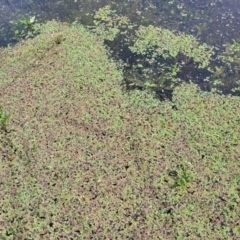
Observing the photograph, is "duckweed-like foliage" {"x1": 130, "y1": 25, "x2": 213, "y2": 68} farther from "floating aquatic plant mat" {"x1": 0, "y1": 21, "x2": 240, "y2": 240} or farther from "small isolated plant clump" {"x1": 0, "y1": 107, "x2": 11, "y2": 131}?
"small isolated plant clump" {"x1": 0, "y1": 107, "x2": 11, "y2": 131}

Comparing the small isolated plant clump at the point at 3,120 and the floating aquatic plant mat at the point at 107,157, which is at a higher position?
the small isolated plant clump at the point at 3,120

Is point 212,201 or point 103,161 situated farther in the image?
point 103,161

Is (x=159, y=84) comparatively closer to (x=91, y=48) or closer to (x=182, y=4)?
(x=91, y=48)

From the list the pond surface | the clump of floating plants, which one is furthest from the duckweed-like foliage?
the pond surface

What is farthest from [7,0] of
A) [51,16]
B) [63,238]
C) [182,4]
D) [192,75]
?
[63,238]

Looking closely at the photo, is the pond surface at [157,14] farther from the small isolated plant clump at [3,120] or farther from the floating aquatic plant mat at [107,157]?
the small isolated plant clump at [3,120]

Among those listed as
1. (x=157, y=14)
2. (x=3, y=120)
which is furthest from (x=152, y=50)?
(x=3, y=120)

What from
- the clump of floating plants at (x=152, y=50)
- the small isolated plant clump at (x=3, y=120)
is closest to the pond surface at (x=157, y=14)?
the clump of floating plants at (x=152, y=50)
